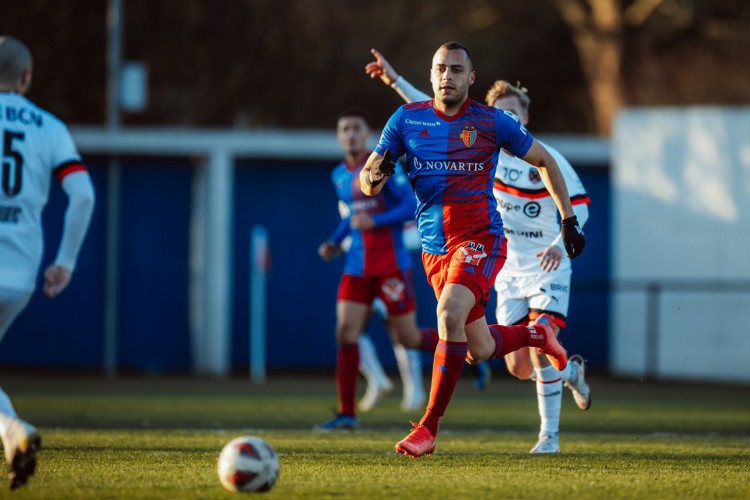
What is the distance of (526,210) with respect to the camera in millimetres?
9172

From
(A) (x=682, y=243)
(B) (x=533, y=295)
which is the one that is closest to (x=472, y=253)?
(B) (x=533, y=295)

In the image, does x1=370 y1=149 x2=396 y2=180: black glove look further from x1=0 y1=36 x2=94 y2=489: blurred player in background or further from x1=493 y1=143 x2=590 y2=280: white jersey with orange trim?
x1=493 y1=143 x2=590 y2=280: white jersey with orange trim

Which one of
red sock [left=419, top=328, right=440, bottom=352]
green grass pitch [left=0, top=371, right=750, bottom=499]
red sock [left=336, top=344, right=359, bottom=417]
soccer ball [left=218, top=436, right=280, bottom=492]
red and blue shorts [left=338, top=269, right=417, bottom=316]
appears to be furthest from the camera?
red sock [left=419, top=328, right=440, bottom=352]

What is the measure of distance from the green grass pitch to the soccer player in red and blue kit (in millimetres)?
750

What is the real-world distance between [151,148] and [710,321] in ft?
28.0

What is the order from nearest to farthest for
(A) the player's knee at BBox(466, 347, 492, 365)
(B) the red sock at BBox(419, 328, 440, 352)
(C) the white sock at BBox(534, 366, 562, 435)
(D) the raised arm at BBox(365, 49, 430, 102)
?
(A) the player's knee at BBox(466, 347, 492, 365)
(C) the white sock at BBox(534, 366, 562, 435)
(D) the raised arm at BBox(365, 49, 430, 102)
(B) the red sock at BBox(419, 328, 440, 352)

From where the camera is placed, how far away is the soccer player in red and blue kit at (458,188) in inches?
309

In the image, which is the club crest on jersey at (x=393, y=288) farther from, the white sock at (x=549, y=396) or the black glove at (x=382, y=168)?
the black glove at (x=382, y=168)

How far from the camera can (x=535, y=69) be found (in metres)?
32.3

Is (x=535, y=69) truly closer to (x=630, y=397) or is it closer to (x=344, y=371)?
(x=630, y=397)

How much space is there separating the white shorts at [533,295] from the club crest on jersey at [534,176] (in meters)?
0.63

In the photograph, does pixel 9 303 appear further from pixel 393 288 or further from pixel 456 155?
pixel 393 288

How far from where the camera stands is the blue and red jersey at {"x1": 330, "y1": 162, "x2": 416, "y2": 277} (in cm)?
1112

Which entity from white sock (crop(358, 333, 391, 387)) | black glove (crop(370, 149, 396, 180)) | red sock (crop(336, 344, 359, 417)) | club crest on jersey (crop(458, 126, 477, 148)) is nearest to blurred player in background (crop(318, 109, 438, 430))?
red sock (crop(336, 344, 359, 417))
